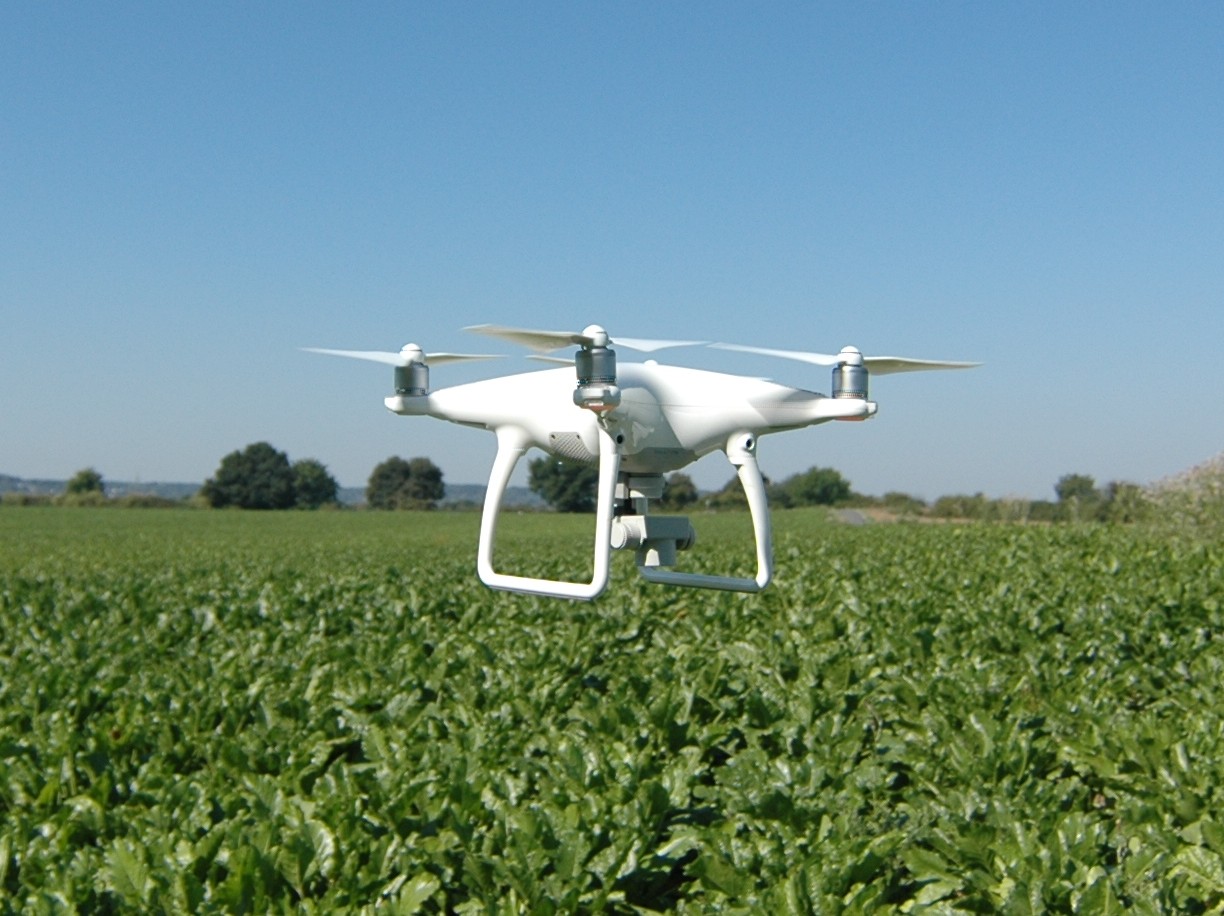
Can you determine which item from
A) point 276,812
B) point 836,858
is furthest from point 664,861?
point 276,812

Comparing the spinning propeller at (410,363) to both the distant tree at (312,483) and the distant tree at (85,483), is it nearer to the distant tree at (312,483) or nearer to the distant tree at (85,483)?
the distant tree at (312,483)

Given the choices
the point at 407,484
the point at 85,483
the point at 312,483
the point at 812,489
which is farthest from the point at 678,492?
the point at 85,483

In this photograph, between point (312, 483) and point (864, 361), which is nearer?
point (864, 361)

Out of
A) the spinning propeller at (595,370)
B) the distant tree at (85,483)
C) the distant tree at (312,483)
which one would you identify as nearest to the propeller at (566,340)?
the spinning propeller at (595,370)

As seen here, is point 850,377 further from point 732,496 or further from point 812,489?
point 812,489

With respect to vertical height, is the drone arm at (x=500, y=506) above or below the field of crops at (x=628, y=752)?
above

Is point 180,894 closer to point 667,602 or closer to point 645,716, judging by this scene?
point 645,716
